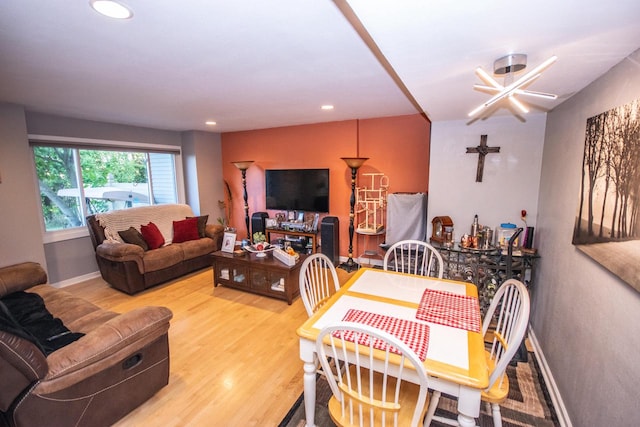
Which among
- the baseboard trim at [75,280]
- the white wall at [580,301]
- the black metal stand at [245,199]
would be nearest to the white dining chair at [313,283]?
the white wall at [580,301]

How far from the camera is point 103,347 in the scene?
1.57 m

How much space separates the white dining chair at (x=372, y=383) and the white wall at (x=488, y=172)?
2.24 metres

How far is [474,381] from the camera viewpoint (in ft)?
3.71

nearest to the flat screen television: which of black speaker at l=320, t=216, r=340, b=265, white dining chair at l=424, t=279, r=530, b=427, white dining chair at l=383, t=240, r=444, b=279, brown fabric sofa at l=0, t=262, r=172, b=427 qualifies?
black speaker at l=320, t=216, r=340, b=265

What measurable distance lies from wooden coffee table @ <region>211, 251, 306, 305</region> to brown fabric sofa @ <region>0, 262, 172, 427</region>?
4.70 feet

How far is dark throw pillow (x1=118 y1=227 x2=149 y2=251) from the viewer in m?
3.76

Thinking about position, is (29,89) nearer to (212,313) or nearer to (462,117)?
(212,313)

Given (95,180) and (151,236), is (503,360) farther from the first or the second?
(95,180)

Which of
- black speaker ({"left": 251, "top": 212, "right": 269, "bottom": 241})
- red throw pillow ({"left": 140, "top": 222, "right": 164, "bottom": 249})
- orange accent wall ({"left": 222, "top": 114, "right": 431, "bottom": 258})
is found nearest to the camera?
red throw pillow ({"left": 140, "top": 222, "right": 164, "bottom": 249})

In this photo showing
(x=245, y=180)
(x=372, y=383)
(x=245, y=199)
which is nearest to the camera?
(x=372, y=383)

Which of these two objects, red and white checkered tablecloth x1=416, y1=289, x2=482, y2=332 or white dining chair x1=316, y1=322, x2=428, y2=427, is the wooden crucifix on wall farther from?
white dining chair x1=316, y1=322, x2=428, y2=427

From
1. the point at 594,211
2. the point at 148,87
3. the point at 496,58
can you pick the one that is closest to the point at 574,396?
the point at 594,211

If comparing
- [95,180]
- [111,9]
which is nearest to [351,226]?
[111,9]

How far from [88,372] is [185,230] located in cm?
295
